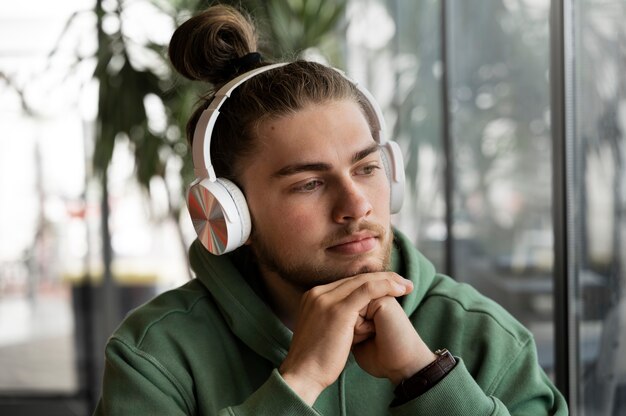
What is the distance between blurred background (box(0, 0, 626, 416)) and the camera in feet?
6.16

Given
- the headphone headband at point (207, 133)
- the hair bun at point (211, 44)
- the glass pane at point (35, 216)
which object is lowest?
the glass pane at point (35, 216)

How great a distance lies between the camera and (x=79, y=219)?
517 cm

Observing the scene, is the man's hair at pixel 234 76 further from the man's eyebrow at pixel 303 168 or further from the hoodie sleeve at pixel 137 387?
the hoodie sleeve at pixel 137 387

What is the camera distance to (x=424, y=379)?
1257 millimetres

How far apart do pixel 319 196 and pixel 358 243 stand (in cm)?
10

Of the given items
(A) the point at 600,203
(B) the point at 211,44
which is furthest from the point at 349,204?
(A) the point at 600,203

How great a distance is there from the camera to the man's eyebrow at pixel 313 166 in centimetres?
138

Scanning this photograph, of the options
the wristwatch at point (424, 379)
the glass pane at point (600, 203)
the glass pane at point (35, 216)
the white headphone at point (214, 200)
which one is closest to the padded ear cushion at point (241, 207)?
the white headphone at point (214, 200)

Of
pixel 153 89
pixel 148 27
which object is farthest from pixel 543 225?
pixel 148 27

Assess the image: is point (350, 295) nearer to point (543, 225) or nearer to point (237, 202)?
point (237, 202)

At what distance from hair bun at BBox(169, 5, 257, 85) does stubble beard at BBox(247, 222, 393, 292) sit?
0.34 m

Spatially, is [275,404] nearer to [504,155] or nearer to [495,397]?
[495,397]

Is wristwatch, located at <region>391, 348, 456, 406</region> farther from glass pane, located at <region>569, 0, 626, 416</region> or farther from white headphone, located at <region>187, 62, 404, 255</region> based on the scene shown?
glass pane, located at <region>569, 0, 626, 416</region>

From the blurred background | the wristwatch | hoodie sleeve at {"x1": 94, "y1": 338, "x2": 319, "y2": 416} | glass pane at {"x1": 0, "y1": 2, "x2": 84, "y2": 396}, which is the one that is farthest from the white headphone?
glass pane at {"x1": 0, "y1": 2, "x2": 84, "y2": 396}
